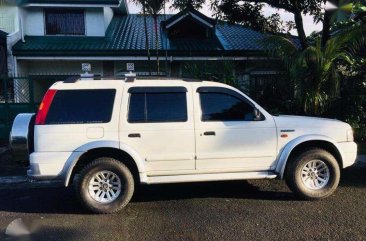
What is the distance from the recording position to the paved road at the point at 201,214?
505 cm

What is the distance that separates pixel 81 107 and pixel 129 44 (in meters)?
10.8

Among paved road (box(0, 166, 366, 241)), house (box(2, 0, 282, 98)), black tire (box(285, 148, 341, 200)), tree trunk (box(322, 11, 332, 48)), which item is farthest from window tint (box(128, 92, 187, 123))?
house (box(2, 0, 282, 98))

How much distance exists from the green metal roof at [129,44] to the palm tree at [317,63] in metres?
4.13

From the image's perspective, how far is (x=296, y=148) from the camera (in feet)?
20.9

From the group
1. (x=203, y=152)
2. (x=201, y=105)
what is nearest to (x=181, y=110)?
(x=201, y=105)

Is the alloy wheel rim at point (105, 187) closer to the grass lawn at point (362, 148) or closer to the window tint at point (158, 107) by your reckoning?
the window tint at point (158, 107)

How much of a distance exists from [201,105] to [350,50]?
572cm

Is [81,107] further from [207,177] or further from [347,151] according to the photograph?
[347,151]

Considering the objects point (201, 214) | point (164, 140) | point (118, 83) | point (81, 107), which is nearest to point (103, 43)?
point (118, 83)

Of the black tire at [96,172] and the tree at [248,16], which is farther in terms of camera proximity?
the tree at [248,16]

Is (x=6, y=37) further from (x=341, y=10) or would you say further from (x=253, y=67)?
(x=341, y=10)

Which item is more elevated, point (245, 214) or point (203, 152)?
point (203, 152)

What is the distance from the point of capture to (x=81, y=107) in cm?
589

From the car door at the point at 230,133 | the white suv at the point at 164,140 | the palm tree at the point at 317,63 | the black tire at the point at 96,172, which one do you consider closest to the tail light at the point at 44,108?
the white suv at the point at 164,140
